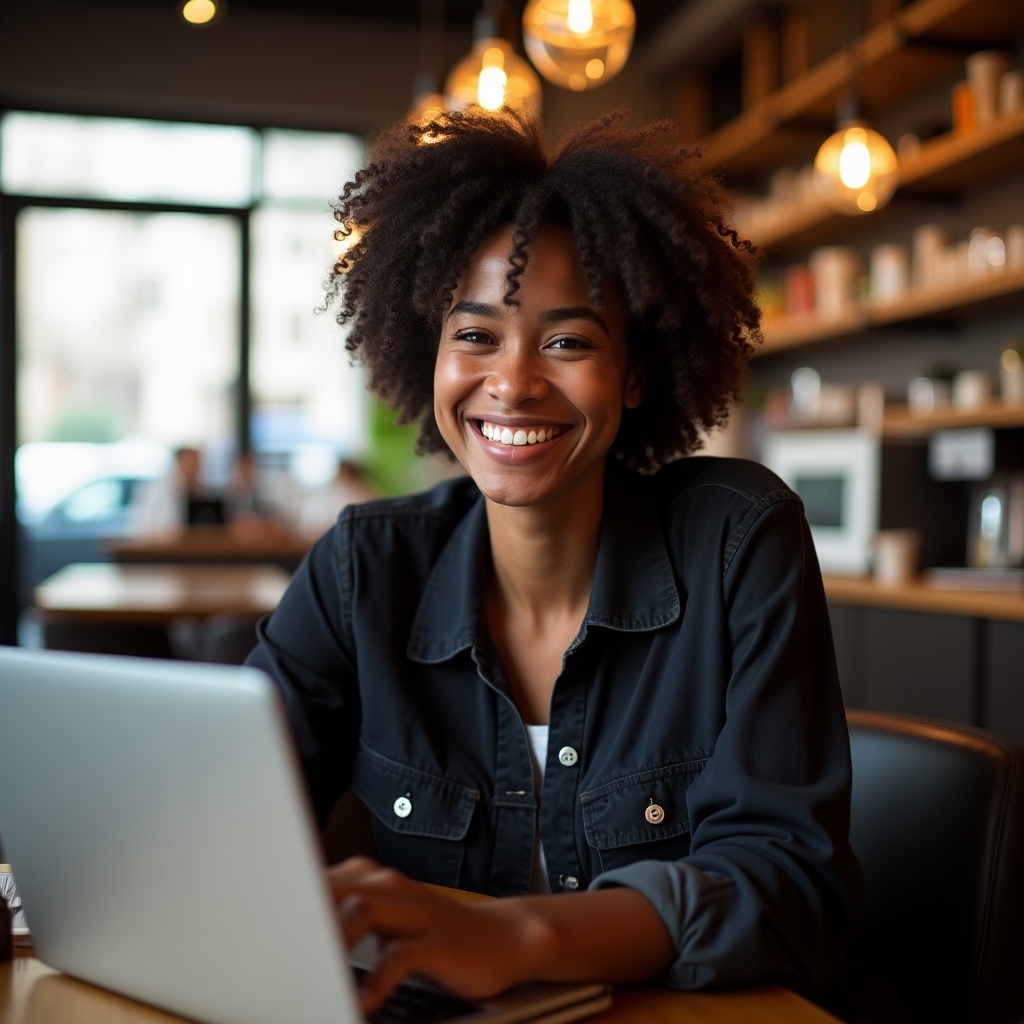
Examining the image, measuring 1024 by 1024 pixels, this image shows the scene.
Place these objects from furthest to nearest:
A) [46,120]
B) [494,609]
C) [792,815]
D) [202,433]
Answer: [202,433]
[46,120]
[494,609]
[792,815]

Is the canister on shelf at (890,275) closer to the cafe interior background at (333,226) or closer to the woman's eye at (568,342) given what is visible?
the cafe interior background at (333,226)

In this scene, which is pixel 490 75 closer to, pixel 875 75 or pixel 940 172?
pixel 940 172

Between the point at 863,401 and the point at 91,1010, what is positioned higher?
the point at 863,401

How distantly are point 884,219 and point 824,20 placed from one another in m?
0.99

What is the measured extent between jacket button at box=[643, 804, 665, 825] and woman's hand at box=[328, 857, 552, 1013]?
1.31 feet

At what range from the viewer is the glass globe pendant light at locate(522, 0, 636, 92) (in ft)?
9.10

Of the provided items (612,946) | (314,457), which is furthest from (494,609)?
(314,457)

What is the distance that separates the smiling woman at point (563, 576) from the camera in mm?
1177

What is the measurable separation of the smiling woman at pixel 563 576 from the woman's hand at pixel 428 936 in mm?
263

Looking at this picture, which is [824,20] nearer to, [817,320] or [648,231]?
[817,320]

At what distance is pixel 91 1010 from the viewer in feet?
2.82

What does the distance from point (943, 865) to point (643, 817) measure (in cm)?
29

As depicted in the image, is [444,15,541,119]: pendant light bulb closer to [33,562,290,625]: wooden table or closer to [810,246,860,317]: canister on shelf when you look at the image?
[33,562,290,625]: wooden table

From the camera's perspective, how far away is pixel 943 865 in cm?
119
